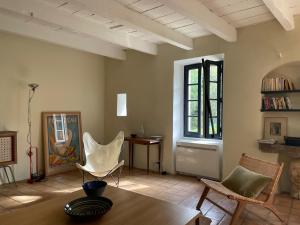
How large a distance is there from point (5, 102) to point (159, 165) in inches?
114

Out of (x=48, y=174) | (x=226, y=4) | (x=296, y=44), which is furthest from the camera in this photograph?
(x=48, y=174)

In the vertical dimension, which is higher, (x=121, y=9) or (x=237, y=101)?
(x=121, y=9)

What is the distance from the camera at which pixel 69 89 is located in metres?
4.81

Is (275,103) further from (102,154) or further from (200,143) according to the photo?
(102,154)

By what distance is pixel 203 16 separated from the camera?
2910mm

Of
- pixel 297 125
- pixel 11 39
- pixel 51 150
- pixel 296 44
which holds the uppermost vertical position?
pixel 11 39

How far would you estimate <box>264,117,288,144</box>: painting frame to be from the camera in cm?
343

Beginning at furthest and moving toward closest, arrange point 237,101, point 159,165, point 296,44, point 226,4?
point 159,165 < point 237,101 < point 296,44 < point 226,4

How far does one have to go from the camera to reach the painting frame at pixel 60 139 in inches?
173

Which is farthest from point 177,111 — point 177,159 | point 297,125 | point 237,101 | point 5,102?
point 5,102

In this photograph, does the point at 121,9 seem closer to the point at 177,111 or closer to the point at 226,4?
the point at 226,4

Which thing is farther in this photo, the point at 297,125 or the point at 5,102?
the point at 5,102

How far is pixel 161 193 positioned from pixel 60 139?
2252mm

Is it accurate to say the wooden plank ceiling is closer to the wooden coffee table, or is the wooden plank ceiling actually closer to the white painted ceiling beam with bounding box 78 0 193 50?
the white painted ceiling beam with bounding box 78 0 193 50
